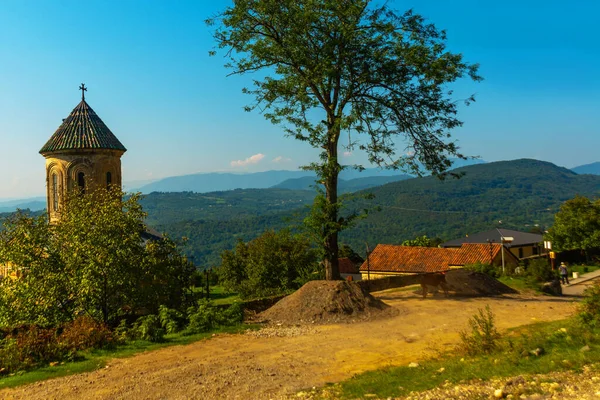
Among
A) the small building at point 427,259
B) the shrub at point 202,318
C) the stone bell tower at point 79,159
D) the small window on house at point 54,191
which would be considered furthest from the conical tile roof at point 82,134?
the small building at point 427,259

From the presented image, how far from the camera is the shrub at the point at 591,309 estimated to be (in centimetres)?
918

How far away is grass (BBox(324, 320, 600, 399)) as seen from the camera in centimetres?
716

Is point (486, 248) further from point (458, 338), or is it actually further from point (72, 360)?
point (72, 360)

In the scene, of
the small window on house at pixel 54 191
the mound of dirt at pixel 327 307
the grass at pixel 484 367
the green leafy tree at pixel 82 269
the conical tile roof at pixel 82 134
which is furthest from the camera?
the small window on house at pixel 54 191

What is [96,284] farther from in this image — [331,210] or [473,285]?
[473,285]

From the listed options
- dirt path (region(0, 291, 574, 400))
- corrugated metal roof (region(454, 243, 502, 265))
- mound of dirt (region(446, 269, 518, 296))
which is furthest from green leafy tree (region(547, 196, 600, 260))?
dirt path (region(0, 291, 574, 400))

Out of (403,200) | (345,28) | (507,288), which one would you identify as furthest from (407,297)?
(403,200)

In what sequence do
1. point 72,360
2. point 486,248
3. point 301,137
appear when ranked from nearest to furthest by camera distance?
point 72,360
point 301,137
point 486,248

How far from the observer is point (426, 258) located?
141 ft

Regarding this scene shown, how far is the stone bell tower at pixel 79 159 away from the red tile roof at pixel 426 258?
22.6 meters

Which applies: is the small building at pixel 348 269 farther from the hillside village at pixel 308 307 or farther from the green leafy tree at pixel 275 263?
the hillside village at pixel 308 307

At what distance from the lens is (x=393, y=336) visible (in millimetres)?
12000

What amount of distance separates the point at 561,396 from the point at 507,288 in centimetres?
1391

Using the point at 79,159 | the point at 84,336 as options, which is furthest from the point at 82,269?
the point at 79,159
